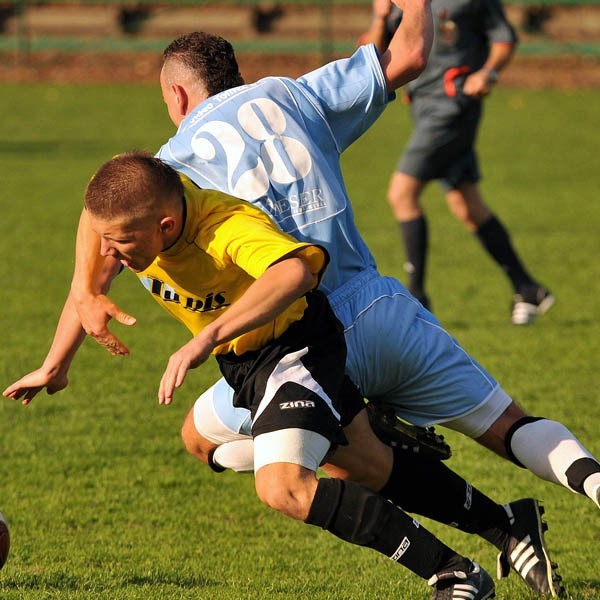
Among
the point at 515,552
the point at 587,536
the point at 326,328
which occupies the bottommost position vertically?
the point at 587,536

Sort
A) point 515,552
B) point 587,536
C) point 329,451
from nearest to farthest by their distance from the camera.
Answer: point 329,451
point 515,552
point 587,536

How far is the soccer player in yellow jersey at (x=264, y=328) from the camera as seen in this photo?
327 cm

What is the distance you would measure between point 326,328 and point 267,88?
99 cm

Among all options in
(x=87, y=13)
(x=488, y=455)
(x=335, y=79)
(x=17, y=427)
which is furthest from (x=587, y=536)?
(x=87, y=13)

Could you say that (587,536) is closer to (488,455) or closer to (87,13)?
(488,455)

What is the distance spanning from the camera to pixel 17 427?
596cm

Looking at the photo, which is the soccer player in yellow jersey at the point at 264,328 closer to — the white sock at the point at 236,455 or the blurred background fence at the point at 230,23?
the white sock at the point at 236,455

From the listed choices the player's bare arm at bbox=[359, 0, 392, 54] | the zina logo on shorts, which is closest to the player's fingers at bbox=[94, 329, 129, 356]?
the zina logo on shorts

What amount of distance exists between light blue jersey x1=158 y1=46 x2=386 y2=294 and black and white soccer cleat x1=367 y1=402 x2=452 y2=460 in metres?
0.48

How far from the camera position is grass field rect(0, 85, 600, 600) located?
424cm

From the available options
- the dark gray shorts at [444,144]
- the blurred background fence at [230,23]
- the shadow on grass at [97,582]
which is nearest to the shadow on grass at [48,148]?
the blurred background fence at [230,23]

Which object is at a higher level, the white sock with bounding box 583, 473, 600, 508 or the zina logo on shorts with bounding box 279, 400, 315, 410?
the zina logo on shorts with bounding box 279, 400, 315, 410

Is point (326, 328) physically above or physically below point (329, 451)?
above

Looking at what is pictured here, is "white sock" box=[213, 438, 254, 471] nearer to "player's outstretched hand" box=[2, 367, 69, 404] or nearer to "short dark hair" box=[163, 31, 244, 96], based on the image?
"player's outstretched hand" box=[2, 367, 69, 404]
